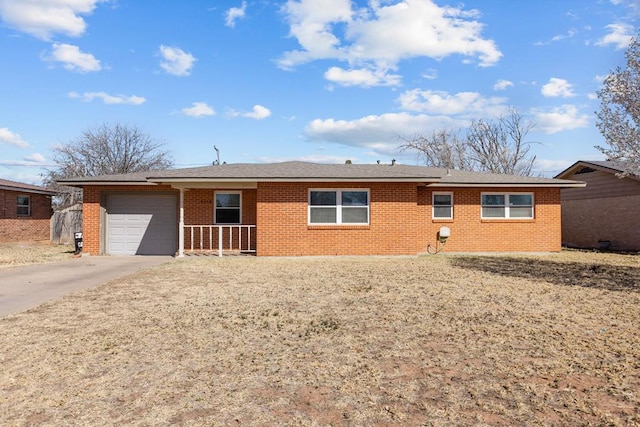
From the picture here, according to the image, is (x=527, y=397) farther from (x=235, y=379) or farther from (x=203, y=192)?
(x=203, y=192)

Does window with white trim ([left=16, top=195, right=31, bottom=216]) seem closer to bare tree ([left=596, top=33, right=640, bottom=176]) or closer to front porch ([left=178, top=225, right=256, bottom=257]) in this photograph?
Answer: front porch ([left=178, top=225, right=256, bottom=257])

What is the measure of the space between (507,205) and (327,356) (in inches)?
553

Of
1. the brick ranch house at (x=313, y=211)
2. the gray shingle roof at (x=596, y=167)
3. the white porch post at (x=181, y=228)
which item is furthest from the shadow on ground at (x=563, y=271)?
the white porch post at (x=181, y=228)

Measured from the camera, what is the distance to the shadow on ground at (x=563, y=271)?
966cm

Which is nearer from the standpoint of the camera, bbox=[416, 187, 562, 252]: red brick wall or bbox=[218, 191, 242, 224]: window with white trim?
bbox=[218, 191, 242, 224]: window with white trim

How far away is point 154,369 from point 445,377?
9.41ft

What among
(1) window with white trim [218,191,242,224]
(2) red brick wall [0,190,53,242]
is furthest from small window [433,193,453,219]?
(2) red brick wall [0,190,53,242]

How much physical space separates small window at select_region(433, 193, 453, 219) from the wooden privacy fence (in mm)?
18656

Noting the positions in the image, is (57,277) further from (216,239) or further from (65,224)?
(65,224)

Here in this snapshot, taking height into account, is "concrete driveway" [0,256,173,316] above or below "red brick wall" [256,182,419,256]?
below

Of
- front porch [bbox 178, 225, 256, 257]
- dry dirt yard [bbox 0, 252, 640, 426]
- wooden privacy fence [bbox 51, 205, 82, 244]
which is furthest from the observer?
wooden privacy fence [bbox 51, 205, 82, 244]

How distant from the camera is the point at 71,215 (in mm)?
23734

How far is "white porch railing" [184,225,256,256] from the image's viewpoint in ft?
52.4

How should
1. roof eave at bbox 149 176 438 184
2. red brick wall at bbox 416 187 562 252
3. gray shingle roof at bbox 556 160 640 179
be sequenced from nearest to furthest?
roof eave at bbox 149 176 438 184, red brick wall at bbox 416 187 562 252, gray shingle roof at bbox 556 160 640 179
